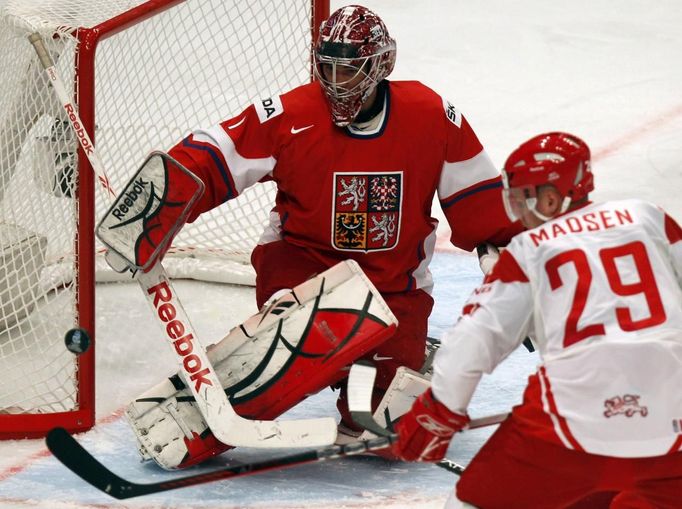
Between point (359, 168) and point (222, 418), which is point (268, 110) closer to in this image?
point (359, 168)

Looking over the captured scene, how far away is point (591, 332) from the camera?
7.93 ft

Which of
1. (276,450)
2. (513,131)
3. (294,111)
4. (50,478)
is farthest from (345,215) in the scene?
(513,131)

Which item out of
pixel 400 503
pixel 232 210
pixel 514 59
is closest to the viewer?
pixel 400 503

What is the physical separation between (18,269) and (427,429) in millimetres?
1701

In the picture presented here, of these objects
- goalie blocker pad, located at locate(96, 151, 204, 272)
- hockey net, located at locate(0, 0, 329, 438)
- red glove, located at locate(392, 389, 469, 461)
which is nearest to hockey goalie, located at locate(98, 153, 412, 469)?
goalie blocker pad, located at locate(96, 151, 204, 272)

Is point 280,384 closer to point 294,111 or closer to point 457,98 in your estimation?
point 294,111

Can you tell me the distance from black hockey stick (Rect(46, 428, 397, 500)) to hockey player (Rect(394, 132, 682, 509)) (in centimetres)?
24

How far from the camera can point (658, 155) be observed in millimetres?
5914

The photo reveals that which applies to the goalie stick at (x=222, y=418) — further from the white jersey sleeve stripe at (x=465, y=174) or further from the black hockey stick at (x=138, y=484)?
the white jersey sleeve stripe at (x=465, y=174)

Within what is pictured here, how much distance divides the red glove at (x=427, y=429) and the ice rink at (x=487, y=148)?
620mm

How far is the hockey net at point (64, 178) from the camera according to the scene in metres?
3.54

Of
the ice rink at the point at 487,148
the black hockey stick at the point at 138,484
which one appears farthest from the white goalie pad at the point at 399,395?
the black hockey stick at the point at 138,484

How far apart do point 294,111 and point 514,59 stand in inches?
147

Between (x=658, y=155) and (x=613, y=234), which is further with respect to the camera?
(x=658, y=155)
